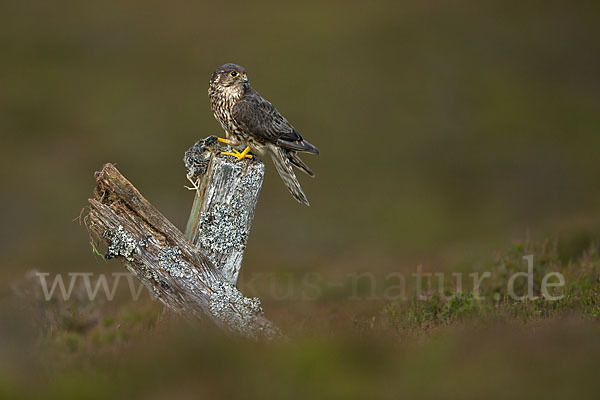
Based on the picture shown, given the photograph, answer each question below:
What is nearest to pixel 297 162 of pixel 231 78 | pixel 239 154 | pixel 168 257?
pixel 239 154

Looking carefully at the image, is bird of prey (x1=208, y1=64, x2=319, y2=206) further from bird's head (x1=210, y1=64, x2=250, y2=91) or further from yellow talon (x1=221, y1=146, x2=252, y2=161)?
yellow talon (x1=221, y1=146, x2=252, y2=161)

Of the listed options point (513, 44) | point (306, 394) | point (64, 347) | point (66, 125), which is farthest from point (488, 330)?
point (513, 44)

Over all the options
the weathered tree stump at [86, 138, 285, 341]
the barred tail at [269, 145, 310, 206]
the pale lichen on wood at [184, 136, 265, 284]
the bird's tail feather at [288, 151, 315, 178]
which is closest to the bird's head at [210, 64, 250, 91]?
the barred tail at [269, 145, 310, 206]

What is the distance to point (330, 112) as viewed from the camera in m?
25.7

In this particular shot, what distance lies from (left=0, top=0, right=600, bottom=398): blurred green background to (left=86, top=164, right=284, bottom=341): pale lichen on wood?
8.85 m

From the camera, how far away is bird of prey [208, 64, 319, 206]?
6.73 metres

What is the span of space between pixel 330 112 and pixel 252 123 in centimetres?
1931

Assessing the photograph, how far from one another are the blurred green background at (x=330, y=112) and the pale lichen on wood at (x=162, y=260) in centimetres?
885

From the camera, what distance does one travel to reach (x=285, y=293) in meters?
10.4

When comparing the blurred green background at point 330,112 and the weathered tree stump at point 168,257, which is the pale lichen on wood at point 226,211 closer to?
the weathered tree stump at point 168,257

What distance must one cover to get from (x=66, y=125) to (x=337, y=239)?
42.0 feet

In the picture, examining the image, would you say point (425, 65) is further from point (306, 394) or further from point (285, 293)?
point (306, 394)

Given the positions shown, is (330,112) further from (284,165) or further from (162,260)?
(162,260)

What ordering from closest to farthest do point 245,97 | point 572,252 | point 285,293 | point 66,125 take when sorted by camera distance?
point 245,97
point 572,252
point 285,293
point 66,125
